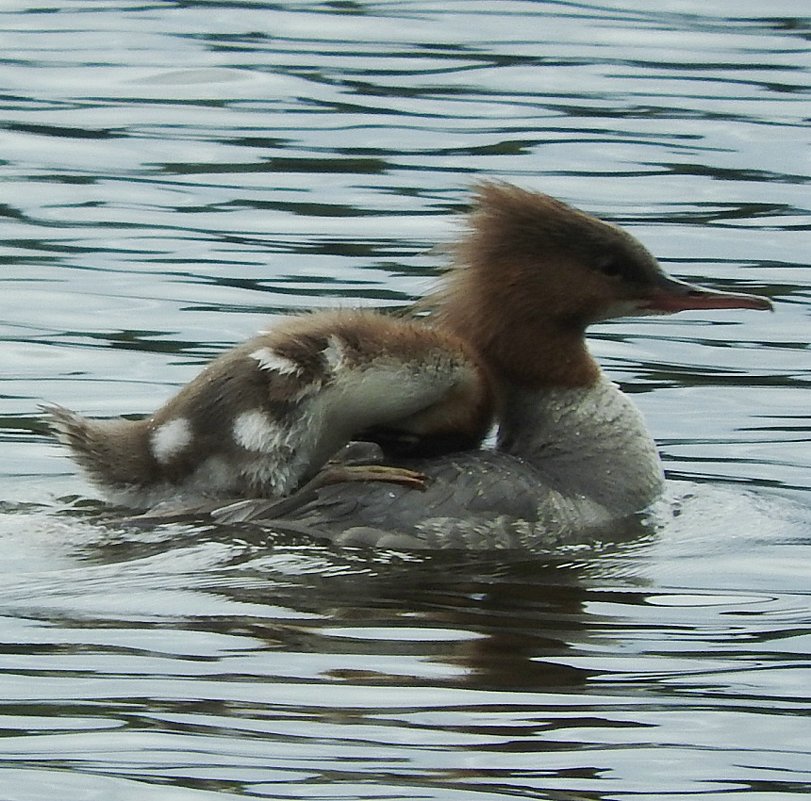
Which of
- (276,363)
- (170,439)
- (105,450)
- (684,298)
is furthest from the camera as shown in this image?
(684,298)

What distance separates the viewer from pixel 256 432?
654 cm

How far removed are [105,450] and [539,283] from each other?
1367mm

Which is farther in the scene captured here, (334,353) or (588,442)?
(588,442)

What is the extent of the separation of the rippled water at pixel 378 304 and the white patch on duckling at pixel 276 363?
18.1 inches

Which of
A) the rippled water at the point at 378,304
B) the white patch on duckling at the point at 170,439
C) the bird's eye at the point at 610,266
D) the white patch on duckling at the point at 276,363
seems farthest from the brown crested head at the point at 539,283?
the white patch on duckling at the point at 170,439

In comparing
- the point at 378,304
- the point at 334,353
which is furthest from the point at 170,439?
the point at 378,304

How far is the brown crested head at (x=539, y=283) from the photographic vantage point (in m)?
7.11

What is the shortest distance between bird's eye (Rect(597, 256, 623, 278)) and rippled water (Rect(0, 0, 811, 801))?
722mm

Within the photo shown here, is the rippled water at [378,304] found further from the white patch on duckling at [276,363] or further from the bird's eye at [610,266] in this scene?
the bird's eye at [610,266]

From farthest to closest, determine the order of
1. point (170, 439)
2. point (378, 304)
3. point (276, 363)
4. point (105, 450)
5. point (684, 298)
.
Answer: point (378, 304) → point (684, 298) → point (105, 450) → point (170, 439) → point (276, 363)

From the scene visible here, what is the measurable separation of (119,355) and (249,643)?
3460 millimetres

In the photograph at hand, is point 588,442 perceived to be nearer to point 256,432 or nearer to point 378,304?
point 256,432

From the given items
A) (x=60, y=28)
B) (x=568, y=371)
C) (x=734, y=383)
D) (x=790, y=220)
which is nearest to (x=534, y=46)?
(x=60, y=28)

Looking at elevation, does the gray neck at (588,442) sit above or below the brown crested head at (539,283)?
below
